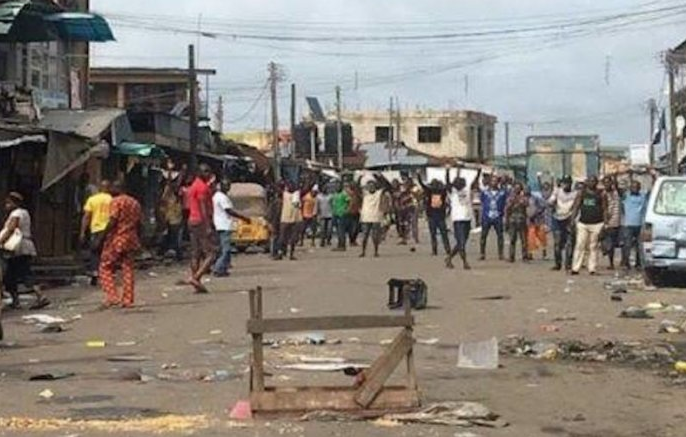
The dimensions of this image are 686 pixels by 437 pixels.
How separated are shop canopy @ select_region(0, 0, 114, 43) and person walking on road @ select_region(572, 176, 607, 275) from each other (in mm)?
9878

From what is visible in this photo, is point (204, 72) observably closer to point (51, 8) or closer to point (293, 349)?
Answer: point (51, 8)

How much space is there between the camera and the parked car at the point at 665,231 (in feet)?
62.7

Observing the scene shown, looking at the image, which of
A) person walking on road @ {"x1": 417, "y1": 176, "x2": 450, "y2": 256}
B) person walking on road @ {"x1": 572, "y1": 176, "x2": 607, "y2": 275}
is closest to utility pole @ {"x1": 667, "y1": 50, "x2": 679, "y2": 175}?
person walking on road @ {"x1": 417, "y1": 176, "x2": 450, "y2": 256}

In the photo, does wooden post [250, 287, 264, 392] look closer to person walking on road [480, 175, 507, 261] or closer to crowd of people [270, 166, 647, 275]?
crowd of people [270, 166, 647, 275]

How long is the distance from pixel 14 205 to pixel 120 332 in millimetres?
3943

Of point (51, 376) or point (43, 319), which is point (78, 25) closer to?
point (43, 319)

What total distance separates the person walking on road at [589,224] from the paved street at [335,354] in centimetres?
83

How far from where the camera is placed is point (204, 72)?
45688 millimetres

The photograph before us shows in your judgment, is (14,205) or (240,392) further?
(14,205)

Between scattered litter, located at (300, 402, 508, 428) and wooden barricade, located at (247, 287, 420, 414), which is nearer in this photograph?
scattered litter, located at (300, 402, 508, 428)

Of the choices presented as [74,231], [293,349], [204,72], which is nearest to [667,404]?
[293,349]

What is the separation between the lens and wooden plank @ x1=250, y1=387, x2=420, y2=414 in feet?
28.7

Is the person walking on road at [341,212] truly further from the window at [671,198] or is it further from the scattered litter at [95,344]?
the scattered litter at [95,344]

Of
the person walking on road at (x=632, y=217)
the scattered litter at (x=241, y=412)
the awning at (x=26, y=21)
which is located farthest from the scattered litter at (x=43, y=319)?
the person walking on road at (x=632, y=217)
